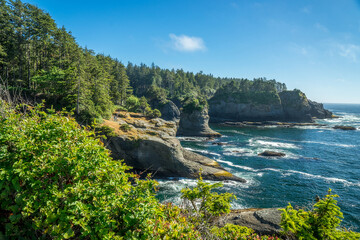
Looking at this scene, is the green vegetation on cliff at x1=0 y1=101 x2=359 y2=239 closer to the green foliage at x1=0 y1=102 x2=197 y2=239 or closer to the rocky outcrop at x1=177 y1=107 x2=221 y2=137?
the green foliage at x1=0 y1=102 x2=197 y2=239

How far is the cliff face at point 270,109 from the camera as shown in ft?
350

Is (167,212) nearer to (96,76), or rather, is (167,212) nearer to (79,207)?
(79,207)

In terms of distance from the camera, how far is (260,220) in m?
15.2

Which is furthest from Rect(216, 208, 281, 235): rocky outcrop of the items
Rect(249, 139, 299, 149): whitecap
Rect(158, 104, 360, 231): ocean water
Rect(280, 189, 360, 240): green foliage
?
Rect(249, 139, 299, 149): whitecap

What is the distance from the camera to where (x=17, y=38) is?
3781 cm

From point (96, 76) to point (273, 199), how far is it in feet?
145

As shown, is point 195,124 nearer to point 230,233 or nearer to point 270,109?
point 270,109

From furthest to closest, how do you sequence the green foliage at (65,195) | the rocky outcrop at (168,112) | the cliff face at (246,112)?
the cliff face at (246,112) → the rocky outcrop at (168,112) → the green foliage at (65,195)

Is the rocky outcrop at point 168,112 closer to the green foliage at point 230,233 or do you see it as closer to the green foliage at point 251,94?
the green foliage at point 251,94

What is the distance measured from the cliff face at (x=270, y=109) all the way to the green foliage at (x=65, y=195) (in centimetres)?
10448

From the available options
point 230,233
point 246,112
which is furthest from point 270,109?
point 230,233

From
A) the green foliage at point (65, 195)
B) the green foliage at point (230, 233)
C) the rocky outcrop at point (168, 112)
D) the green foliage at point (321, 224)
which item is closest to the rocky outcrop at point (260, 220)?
the green foliage at point (230, 233)

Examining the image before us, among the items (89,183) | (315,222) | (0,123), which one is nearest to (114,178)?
(89,183)

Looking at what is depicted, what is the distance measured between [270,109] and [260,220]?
10375cm
